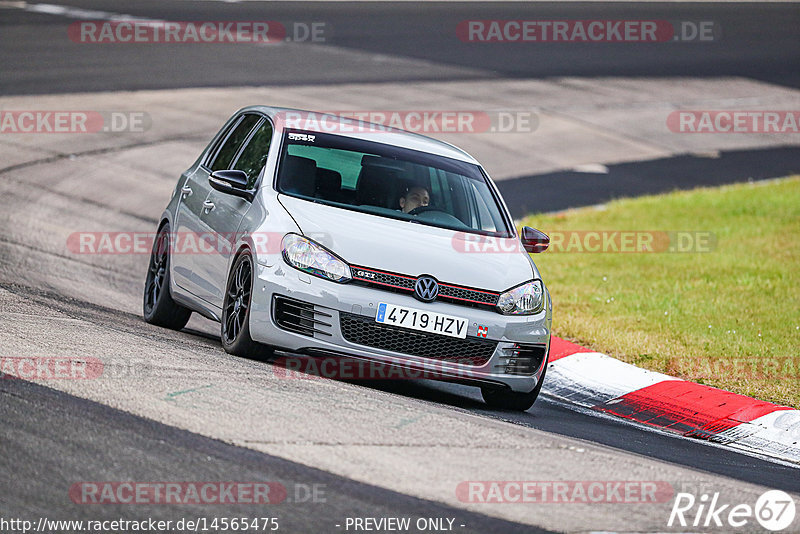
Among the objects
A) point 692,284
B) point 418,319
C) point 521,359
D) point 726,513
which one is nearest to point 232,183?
point 418,319

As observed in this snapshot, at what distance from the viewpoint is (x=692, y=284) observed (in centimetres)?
1292

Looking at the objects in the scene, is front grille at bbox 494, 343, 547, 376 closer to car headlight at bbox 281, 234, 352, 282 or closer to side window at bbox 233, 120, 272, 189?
car headlight at bbox 281, 234, 352, 282

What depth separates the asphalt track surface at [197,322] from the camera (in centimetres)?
530

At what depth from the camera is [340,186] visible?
847 cm

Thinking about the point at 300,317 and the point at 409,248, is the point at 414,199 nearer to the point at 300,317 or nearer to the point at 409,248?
the point at 409,248

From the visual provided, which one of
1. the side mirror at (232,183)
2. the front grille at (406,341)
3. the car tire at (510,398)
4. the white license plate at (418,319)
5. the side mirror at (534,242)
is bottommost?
the car tire at (510,398)

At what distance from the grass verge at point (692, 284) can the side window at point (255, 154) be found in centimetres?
331

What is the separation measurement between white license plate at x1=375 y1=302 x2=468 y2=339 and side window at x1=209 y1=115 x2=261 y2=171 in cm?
244

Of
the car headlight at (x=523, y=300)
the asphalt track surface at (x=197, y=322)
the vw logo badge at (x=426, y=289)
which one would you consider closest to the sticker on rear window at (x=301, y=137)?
the asphalt track surface at (x=197, y=322)

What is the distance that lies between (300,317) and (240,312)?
1.88 ft

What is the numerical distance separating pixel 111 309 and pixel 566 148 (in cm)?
1323

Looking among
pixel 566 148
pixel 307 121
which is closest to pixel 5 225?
pixel 307 121

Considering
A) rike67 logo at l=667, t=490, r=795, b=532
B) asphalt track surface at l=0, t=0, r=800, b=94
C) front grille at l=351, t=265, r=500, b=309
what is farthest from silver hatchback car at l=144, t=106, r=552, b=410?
asphalt track surface at l=0, t=0, r=800, b=94

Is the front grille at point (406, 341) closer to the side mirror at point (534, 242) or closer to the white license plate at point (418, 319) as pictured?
the white license plate at point (418, 319)
